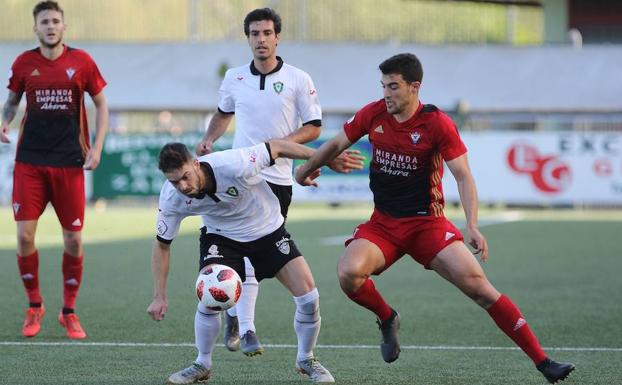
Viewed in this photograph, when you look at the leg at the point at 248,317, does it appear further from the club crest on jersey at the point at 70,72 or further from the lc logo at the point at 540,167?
the lc logo at the point at 540,167

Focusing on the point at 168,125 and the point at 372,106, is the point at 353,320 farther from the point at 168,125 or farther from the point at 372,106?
the point at 168,125

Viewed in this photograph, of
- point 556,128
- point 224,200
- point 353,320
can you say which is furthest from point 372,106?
point 556,128

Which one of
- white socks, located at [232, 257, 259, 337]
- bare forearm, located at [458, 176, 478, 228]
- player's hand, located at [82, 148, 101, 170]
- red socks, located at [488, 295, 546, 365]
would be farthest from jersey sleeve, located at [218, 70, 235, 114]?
red socks, located at [488, 295, 546, 365]

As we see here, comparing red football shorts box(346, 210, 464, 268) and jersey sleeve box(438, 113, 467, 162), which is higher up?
jersey sleeve box(438, 113, 467, 162)

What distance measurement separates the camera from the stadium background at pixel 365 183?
8438 mm

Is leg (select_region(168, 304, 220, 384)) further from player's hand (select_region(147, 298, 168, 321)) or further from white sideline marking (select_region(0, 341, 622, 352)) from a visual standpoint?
white sideline marking (select_region(0, 341, 622, 352))

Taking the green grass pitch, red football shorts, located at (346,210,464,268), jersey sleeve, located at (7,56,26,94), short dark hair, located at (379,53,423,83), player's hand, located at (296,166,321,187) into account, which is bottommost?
the green grass pitch

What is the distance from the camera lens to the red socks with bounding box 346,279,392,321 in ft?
24.2

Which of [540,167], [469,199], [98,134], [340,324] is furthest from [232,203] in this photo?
[540,167]

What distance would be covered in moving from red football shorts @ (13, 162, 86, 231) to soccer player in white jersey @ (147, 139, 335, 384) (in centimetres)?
208

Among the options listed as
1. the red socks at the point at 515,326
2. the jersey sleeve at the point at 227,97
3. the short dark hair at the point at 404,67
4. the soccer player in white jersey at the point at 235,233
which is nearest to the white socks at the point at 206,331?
the soccer player in white jersey at the point at 235,233

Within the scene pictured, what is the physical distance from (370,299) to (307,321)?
1.31ft

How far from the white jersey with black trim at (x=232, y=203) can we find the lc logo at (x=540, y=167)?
16.5m

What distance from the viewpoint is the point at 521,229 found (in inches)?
804
